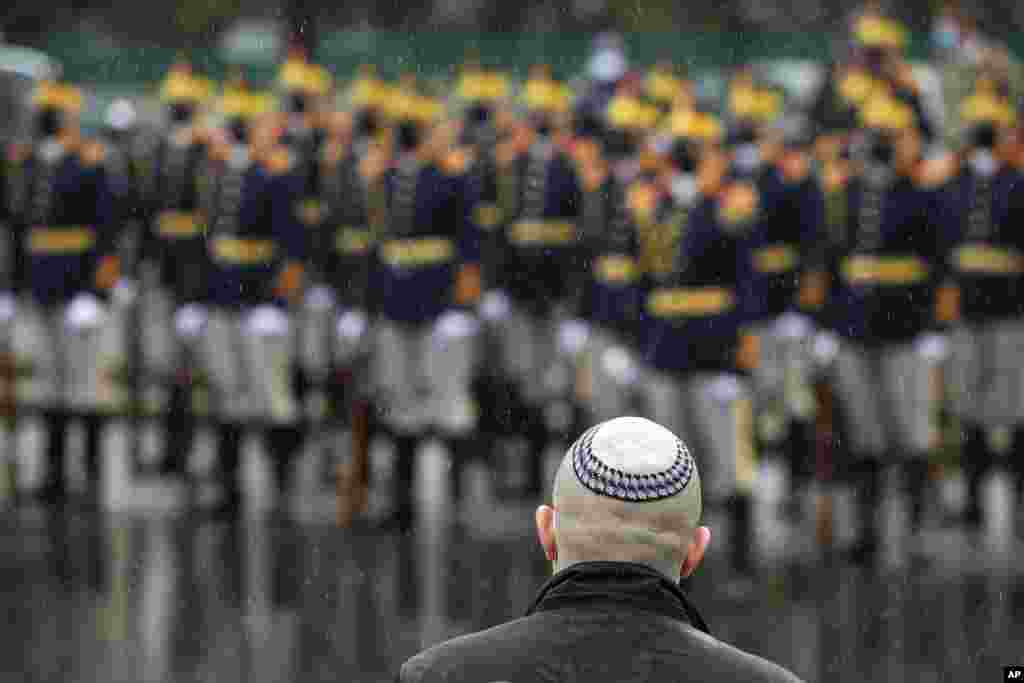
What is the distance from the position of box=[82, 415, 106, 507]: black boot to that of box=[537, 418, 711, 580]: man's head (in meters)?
7.03

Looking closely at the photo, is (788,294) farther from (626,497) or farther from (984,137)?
(626,497)

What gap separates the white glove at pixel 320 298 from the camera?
921cm

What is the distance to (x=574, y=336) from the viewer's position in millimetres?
8312

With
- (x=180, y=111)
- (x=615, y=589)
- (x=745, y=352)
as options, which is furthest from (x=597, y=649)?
(x=180, y=111)

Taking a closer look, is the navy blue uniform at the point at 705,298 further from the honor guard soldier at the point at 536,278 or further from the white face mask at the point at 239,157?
the white face mask at the point at 239,157

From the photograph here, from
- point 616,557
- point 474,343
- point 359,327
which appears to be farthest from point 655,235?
point 616,557

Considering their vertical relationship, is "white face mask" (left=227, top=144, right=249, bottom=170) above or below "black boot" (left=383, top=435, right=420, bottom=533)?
above

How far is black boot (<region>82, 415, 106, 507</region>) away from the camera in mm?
8703

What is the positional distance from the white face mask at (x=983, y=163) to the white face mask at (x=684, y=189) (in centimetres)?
111

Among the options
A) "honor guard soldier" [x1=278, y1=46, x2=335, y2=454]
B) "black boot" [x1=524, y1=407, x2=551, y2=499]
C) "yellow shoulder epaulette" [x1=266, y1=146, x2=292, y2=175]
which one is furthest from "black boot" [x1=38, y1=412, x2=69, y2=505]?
"black boot" [x1=524, y1=407, x2=551, y2=499]

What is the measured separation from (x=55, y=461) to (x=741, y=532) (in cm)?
336

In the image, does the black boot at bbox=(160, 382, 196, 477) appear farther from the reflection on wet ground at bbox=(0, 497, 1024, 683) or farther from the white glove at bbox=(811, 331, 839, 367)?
the white glove at bbox=(811, 331, 839, 367)

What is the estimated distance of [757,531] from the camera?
7.91 metres

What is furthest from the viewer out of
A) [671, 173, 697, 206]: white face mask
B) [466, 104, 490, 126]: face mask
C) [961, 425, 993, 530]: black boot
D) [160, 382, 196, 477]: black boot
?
[466, 104, 490, 126]: face mask
